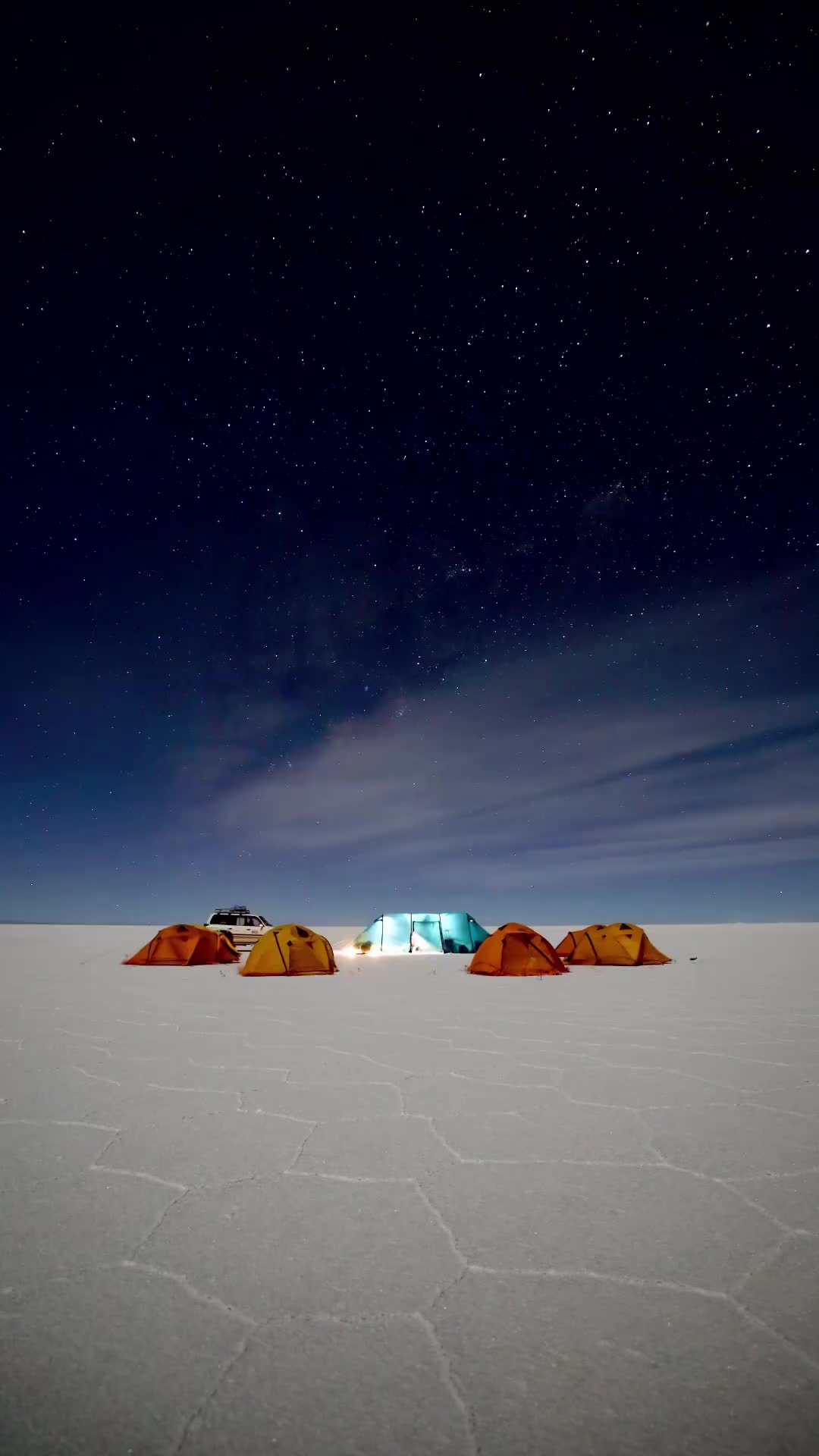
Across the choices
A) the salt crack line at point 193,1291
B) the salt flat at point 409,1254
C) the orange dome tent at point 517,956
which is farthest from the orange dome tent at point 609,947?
the salt crack line at point 193,1291

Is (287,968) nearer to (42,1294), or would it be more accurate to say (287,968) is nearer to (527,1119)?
(527,1119)

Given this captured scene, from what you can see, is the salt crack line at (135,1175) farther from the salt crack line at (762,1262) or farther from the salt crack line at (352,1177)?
the salt crack line at (762,1262)

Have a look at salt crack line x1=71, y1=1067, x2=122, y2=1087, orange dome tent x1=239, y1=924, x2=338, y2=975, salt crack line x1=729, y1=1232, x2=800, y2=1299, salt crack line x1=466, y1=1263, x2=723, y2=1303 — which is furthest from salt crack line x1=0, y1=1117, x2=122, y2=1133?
orange dome tent x1=239, y1=924, x2=338, y2=975

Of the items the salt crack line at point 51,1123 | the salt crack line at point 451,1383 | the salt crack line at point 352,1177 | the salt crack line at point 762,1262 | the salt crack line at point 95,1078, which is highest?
the salt crack line at point 95,1078

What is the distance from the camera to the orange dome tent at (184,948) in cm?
1608

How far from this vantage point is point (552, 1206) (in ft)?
10.0

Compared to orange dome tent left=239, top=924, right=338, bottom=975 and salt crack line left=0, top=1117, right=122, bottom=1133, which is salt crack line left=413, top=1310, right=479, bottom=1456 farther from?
orange dome tent left=239, top=924, right=338, bottom=975

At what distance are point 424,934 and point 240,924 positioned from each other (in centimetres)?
577

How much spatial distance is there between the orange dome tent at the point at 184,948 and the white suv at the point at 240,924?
3.65 m

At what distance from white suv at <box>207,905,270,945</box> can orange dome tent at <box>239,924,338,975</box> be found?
22.4 ft

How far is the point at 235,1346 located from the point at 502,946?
12.7 m

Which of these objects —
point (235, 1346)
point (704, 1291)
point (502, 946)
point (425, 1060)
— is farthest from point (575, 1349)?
point (502, 946)

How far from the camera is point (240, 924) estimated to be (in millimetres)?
21203

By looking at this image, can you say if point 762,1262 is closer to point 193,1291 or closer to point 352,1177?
point 352,1177
